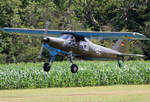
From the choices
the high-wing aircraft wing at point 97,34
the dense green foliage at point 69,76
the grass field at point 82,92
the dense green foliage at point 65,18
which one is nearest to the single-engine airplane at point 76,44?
the high-wing aircraft wing at point 97,34

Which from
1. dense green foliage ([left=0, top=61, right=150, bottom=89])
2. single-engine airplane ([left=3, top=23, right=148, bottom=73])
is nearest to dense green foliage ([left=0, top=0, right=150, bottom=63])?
dense green foliage ([left=0, top=61, right=150, bottom=89])

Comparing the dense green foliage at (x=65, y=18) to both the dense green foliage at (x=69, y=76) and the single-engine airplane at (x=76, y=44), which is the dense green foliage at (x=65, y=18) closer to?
the dense green foliage at (x=69, y=76)

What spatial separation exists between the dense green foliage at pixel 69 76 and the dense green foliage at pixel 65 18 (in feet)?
24.0

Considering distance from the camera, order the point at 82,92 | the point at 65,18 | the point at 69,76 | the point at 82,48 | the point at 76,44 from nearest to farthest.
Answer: the point at 76,44 → the point at 82,48 → the point at 82,92 → the point at 69,76 → the point at 65,18

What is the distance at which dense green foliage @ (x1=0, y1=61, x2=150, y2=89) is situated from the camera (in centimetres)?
4309

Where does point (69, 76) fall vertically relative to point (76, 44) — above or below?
below

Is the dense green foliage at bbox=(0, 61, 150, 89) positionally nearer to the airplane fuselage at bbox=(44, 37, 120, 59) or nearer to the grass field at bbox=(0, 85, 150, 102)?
the grass field at bbox=(0, 85, 150, 102)

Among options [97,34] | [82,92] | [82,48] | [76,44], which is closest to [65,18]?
[82,92]

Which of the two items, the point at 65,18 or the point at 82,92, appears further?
the point at 65,18

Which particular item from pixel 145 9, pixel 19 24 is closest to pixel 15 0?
pixel 19 24

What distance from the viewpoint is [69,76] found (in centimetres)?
4412

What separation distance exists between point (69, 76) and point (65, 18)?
62.0 feet

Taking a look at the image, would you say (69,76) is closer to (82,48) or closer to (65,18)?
(65,18)

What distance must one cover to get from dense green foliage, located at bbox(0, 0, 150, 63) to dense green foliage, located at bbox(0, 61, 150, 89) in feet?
24.0
